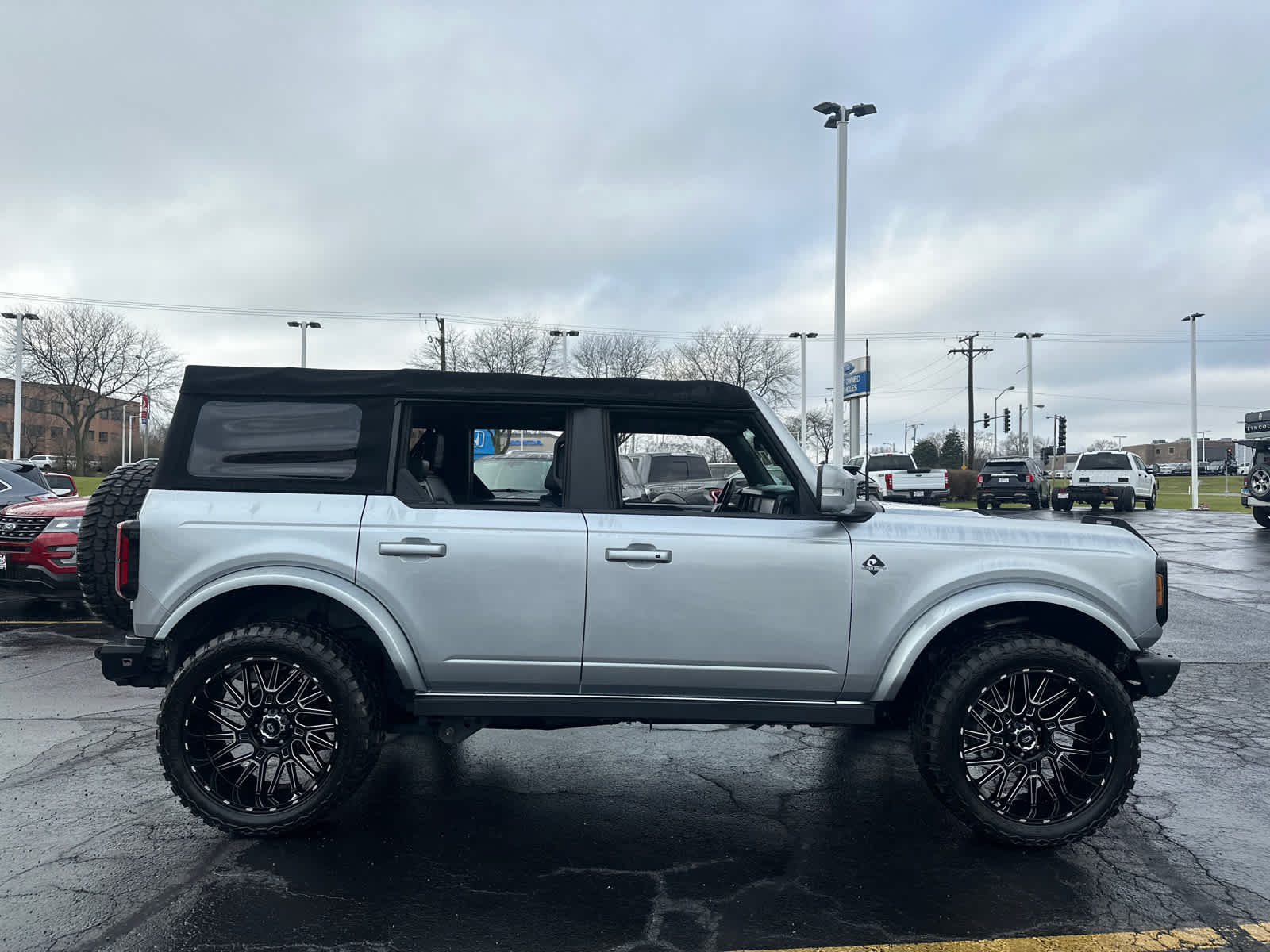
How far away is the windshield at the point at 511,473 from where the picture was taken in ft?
15.1

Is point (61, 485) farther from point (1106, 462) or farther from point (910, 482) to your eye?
point (1106, 462)

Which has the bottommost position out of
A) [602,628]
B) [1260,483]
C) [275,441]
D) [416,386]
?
[602,628]

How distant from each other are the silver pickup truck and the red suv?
225 inches

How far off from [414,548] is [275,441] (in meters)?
0.83

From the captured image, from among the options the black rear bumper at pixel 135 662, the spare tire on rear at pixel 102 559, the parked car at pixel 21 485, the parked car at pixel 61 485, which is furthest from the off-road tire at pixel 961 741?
the parked car at pixel 61 485

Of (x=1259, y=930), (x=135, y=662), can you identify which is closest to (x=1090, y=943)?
(x=1259, y=930)

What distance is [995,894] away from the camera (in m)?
3.06

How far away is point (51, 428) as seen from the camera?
289 ft

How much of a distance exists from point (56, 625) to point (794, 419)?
5497 cm

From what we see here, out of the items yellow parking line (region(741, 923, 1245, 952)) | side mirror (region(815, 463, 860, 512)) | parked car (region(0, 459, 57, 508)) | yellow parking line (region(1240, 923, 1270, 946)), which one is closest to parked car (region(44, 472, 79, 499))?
parked car (region(0, 459, 57, 508))

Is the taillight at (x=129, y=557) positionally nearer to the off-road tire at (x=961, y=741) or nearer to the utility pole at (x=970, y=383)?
the off-road tire at (x=961, y=741)

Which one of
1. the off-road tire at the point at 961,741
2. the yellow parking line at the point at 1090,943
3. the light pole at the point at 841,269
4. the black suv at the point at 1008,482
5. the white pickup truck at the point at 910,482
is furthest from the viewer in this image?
the white pickup truck at the point at 910,482

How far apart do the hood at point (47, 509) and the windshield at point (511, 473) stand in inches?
202

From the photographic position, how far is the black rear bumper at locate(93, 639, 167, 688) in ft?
11.4
